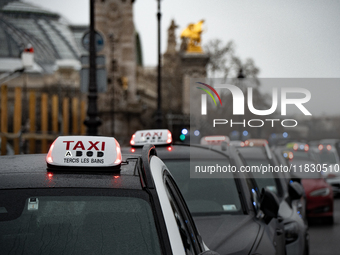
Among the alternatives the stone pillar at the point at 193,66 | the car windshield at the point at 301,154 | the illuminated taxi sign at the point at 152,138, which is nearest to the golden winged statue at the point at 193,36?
Result: the stone pillar at the point at 193,66

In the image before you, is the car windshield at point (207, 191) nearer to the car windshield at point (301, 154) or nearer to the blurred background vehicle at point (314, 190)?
the blurred background vehicle at point (314, 190)

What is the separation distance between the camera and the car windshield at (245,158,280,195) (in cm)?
803

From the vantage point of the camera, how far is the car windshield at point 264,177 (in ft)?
26.3

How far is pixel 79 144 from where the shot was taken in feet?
10.1

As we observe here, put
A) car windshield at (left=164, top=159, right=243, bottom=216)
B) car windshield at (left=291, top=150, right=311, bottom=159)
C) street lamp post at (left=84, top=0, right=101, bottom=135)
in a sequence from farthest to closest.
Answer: car windshield at (left=291, top=150, right=311, bottom=159) → street lamp post at (left=84, top=0, right=101, bottom=135) → car windshield at (left=164, top=159, right=243, bottom=216)

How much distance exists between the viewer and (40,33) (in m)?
115

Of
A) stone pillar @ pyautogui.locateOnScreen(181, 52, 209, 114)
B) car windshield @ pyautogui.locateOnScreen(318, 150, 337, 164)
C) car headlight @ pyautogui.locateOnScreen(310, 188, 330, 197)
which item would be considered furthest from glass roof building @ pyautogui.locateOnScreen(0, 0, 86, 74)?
car headlight @ pyautogui.locateOnScreen(310, 188, 330, 197)

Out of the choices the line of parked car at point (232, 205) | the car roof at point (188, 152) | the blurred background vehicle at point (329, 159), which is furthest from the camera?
the blurred background vehicle at point (329, 159)

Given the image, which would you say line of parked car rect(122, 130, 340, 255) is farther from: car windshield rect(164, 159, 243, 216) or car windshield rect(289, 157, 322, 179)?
car windshield rect(289, 157, 322, 179)

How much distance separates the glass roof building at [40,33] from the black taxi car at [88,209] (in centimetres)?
8640

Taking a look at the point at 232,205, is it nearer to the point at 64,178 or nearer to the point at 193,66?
the point at 64,178

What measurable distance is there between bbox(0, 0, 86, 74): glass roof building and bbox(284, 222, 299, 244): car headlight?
8369cm

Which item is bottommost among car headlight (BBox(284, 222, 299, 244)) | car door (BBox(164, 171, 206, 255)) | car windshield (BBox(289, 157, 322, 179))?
car windshield (BBox(289, 157, 322, 179))

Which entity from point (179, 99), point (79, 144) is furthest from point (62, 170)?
point (179, 99)
